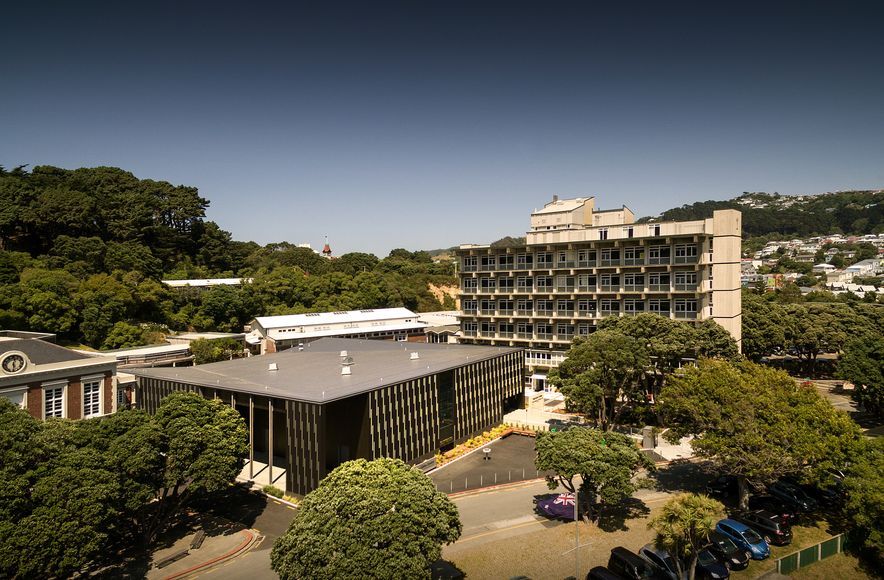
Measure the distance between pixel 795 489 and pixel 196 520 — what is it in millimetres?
29776

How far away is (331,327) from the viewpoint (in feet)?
214

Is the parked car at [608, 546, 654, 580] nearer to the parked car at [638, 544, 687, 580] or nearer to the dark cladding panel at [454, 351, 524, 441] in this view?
the parked car at [638, 544, 687, 580]

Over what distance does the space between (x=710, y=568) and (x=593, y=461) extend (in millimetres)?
5421

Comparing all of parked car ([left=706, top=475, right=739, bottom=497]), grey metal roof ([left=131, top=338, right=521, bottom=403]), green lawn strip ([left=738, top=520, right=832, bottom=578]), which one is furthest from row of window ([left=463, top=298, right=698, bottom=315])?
green lawn strip ([left=738, top=520, right=832, bottom=578])

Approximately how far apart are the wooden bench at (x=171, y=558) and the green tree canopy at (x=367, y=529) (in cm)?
785

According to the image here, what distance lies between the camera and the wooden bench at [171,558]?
67.7ft

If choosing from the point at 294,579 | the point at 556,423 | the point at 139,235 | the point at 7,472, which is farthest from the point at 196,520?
the point at 139,235

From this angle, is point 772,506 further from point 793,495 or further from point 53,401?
point 53,401

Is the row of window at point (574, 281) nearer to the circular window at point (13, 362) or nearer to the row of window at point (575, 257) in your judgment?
the row of window at point (575, 257)

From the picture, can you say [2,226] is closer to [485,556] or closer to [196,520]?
[196,520]

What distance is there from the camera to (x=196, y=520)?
24906mm

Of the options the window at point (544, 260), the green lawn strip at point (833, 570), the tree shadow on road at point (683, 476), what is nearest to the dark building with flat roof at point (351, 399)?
the window at point (544, 260)

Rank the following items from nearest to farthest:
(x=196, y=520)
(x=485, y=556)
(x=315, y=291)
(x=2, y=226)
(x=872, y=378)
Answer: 1. (x=485, y=556)
2. (x=196, y=520)
3. (x=872, y=378)
4. (x=2, y=226)
5. (x=315, y=291)

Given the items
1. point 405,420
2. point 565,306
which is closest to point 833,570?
point 405,420
